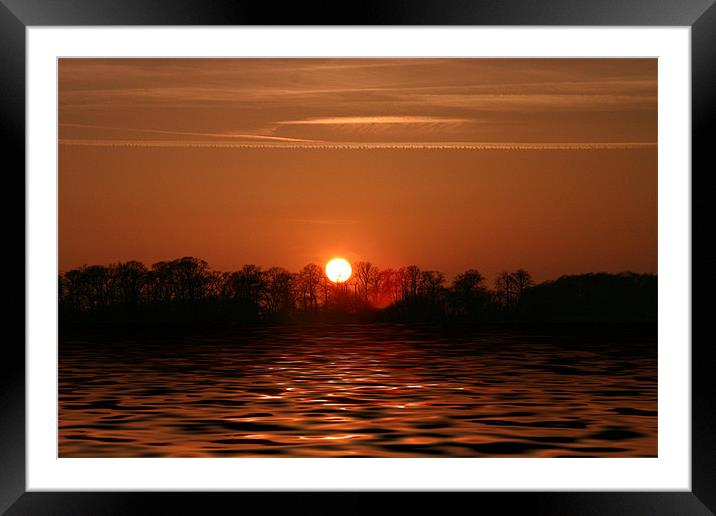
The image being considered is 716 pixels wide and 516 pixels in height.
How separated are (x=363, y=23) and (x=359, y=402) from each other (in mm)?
7326

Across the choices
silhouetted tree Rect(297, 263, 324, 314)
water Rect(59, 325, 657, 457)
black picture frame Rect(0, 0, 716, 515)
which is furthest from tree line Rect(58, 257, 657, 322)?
black picture frame Rect(0, 0, 716, 515)

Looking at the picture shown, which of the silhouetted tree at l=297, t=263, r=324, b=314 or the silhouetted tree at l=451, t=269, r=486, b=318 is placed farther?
the silhouetted tree at l=451, t=269, r=486, b=318

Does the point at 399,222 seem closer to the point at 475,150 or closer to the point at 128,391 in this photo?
the point at 475,150

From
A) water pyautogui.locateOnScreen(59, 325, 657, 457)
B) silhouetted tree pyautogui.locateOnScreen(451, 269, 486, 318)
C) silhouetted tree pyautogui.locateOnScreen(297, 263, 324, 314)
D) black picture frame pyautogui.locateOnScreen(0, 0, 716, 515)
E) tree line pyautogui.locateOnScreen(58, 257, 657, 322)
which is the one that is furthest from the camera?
silhouetted tree pyautogui.locateOnScreen(451, 269, 486, 318)

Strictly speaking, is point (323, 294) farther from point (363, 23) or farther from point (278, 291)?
point (363, 23)

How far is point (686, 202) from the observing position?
147 inches

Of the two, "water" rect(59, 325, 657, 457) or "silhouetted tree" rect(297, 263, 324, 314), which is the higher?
"silhouetted tree" rect(297, 263, 324, 314)

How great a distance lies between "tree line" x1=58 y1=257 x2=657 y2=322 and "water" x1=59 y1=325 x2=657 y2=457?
1080 centimetres

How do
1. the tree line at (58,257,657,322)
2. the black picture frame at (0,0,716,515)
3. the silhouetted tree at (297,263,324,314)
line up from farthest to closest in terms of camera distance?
1. the tree line at (58,257,657,322)
2. the silhouetted tree at (297,263,324,314)
3. the black picture frame at (0,0,716,515)

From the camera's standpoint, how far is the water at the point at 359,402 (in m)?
7.36

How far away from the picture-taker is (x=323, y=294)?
104 feet

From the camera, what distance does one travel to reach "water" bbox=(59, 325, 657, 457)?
24.1ft

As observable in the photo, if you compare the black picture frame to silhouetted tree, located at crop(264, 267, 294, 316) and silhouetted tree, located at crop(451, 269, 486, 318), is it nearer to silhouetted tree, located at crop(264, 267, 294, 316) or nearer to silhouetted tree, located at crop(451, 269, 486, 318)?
silhouetted tree, located at crop(264, 267, 294, 316)

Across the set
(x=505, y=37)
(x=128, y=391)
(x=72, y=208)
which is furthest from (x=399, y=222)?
(x=505, y=37)
